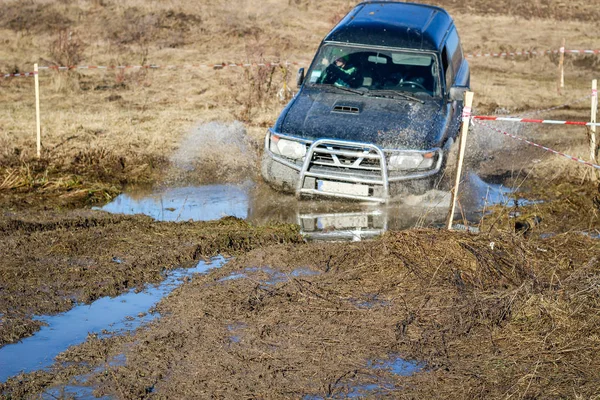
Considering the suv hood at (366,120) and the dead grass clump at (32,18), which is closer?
the suv hood at (366,120)

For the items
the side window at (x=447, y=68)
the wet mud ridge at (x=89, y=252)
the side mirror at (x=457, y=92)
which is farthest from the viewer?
the side window at (x=447, y=68)

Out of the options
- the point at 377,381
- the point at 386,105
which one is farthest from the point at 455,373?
the point at 386,105

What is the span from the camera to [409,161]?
8812mm

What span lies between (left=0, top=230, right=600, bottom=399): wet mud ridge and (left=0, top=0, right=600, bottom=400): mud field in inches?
0.7

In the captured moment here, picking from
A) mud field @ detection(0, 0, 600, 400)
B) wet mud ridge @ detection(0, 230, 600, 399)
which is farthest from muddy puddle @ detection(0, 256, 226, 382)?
wet mud ridge @ detection(0, 230, 600, 399)

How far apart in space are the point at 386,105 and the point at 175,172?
10.3 ft

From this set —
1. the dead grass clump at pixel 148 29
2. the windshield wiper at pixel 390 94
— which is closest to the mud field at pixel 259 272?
the windshield wiper at pixel 390 94

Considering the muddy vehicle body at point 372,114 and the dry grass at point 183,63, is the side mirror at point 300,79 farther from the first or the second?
the dry grass at point 183,63

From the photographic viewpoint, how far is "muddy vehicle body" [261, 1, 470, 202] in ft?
28.9

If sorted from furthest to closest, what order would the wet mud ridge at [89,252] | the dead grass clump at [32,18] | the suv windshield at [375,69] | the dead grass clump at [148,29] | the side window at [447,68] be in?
the dead grass clump at [32,18]
the dead grass clump at [148,29]
the side window at [447,68]
the suv windshield at [375,69]
the wet mud ridge at [89,252]

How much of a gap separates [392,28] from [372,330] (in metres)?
5.59

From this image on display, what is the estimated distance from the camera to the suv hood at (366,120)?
892 cm

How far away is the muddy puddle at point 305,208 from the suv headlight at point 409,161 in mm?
328

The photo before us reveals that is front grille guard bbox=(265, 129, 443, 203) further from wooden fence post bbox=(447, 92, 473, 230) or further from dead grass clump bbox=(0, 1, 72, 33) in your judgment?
dead grass clump bbox=(0, 1, 72, 33)
